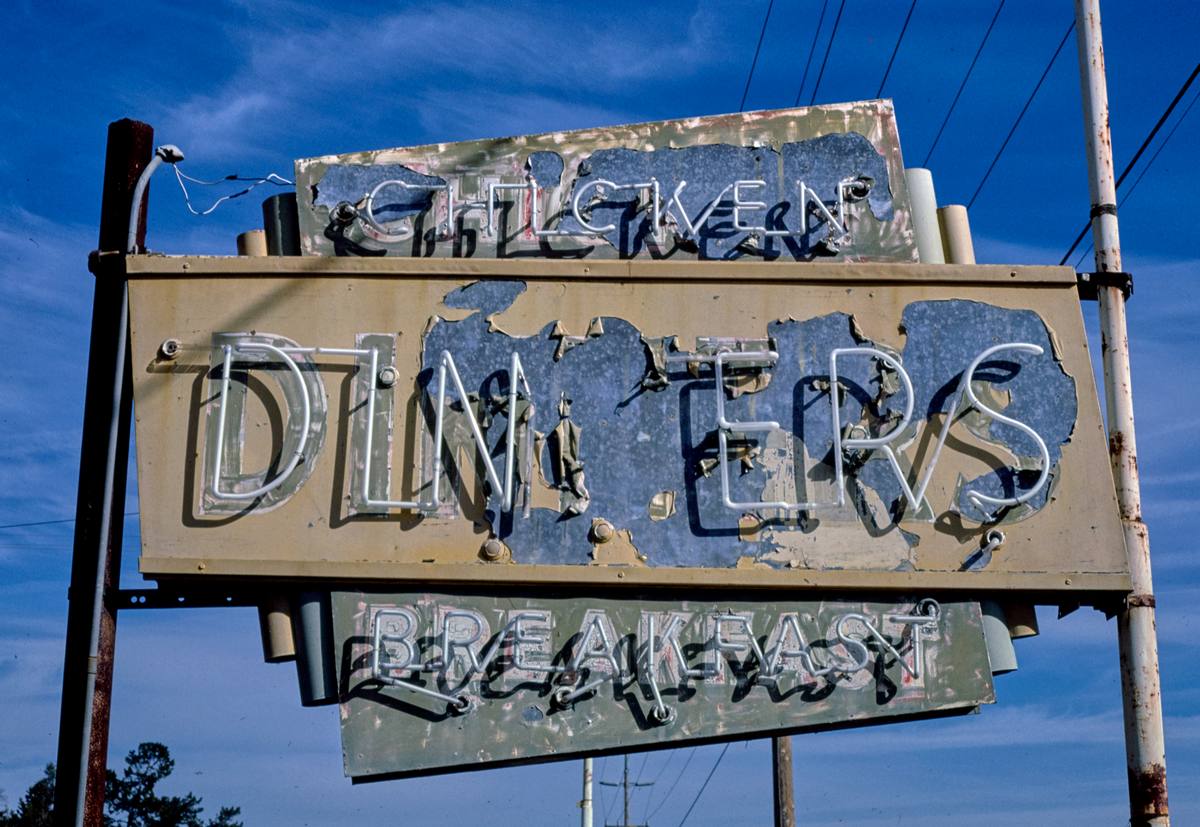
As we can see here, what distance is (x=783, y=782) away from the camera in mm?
16016

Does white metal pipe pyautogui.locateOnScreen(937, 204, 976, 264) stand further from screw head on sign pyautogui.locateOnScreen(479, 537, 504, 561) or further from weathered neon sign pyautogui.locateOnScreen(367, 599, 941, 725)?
screw head on sign pyautogui.locateOnScreen(479, 537, 504, 561)

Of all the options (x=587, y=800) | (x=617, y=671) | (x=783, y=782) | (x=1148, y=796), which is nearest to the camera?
(x=1148, y=796)

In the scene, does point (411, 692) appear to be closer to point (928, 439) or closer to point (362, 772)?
point (362, 772)

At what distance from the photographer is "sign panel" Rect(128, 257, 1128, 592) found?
27.5ft

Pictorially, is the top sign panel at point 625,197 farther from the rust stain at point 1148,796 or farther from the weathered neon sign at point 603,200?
the rust stain at point 1148,796

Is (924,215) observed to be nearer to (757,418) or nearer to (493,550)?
(757,418)

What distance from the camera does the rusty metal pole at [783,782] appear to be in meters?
15.9

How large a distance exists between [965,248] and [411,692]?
13.2 feet

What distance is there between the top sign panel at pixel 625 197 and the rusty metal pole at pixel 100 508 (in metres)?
1.06

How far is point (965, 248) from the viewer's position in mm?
9109

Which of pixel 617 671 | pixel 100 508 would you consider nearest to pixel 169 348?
pixel 100 508

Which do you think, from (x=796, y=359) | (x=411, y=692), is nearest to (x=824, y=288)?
(x=796, y=359)

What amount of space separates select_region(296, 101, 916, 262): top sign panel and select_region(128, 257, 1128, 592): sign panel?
8.8 inches

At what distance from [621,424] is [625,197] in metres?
1.35
